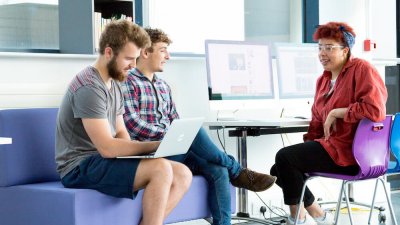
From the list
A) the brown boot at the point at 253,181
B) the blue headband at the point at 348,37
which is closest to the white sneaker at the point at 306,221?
the brown boot at the point at 253,181

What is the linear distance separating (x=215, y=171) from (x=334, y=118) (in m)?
0.82

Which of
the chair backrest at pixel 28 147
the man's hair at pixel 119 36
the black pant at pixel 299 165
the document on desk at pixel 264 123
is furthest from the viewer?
the document on desk at pixel 264 123

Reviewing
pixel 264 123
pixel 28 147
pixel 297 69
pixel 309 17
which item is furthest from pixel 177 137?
pixel 309 17

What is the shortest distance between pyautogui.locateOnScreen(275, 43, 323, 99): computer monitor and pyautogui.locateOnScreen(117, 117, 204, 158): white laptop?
1.59 meters

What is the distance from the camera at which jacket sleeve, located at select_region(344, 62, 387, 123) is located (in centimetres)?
423

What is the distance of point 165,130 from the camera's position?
416 cm

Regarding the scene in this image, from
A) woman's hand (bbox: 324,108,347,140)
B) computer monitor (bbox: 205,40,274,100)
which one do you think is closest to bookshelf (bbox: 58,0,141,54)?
computer monitor (bbox: 205,40,274,100)

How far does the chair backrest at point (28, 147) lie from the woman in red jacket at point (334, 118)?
1323 mm

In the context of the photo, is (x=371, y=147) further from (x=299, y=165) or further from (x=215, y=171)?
(x=215, y=171)

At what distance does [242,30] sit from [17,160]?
2907 millimetres

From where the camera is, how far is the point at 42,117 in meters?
3.83

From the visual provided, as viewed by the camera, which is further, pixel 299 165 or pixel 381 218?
pixel 381 218

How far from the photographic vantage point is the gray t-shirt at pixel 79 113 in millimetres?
3428

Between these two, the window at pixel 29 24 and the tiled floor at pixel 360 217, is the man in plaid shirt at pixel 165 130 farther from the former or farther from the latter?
the window at pixel 29 24
